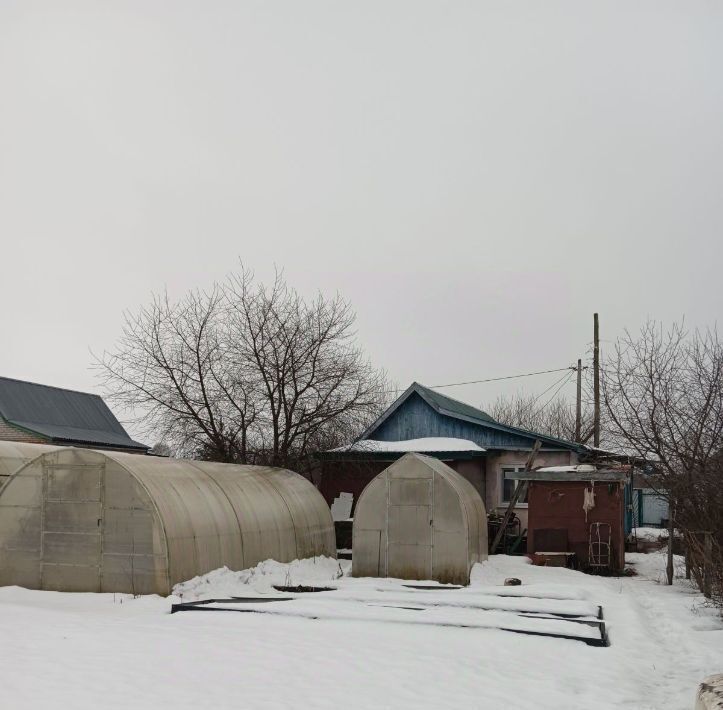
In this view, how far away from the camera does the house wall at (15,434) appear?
3341cm

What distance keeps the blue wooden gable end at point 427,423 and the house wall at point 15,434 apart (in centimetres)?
1355

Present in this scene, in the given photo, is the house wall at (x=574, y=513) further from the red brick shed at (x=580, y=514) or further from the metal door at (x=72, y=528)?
the metal door at (x=72, y=528)

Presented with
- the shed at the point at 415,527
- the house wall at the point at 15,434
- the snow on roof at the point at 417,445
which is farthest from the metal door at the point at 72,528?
the house wall at the point at 15,434

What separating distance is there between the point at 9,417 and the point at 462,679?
92.8 feet

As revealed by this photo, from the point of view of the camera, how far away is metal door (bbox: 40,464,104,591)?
1569cm

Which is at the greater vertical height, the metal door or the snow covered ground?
the metal door

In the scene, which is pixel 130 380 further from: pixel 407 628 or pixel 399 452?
pixel 407 628

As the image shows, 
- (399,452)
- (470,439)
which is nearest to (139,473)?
(399,452)

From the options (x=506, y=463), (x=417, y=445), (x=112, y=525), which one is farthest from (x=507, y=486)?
(x=112, y=525)

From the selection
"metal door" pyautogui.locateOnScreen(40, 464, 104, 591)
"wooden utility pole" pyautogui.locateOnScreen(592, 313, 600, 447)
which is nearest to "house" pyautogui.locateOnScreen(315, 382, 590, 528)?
"wooden utility pole" pyautogui.locateOnScreen(592, 313, 600, 447)

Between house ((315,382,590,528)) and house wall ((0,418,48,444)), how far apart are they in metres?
12.1

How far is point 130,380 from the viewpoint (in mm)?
25531

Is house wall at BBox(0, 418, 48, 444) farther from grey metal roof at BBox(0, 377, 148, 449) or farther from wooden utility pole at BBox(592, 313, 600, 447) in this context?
wooden utility pole at BBox(592, 313, 600, 447)

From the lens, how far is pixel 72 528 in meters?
15.9
